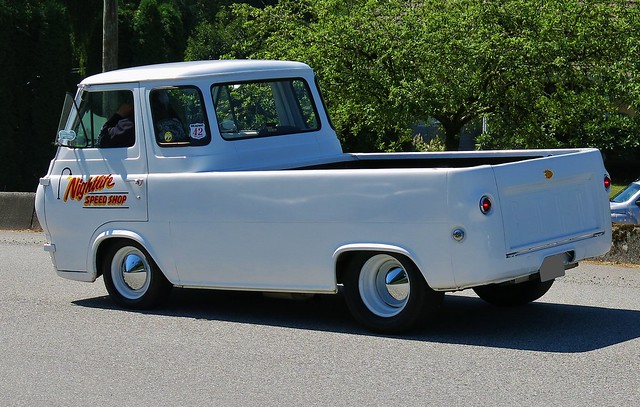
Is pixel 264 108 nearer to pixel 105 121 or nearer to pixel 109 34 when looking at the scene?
pixel 105 121

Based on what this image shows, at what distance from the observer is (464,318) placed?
30.8ft

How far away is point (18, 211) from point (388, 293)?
11227 mm

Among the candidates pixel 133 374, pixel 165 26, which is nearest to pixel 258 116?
pixel 133 374

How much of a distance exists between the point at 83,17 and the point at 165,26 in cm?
445

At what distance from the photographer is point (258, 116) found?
10297mm

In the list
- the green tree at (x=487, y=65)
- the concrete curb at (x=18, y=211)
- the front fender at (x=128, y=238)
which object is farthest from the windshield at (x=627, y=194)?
the front fender at (x=128, y=238)

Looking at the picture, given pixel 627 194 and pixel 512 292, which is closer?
pixel 512 292

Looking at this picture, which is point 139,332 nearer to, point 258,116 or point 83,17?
point 258,116

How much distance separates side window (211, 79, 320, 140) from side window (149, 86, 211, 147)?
0.16m

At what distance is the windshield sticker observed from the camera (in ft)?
32.7

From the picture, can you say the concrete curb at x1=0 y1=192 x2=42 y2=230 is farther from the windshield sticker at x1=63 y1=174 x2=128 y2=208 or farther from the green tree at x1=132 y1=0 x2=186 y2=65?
the green tree at x1=132 y1=0 x2=186 y2=65

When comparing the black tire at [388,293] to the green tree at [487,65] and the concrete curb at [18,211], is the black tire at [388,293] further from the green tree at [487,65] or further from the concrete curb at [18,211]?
the green tree at [487,65]

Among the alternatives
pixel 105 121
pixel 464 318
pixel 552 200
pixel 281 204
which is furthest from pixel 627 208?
pixel 281 204

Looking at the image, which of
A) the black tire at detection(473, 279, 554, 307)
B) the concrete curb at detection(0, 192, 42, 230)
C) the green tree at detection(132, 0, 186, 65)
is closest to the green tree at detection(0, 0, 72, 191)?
the green tree at detection(132, 0, 186, 65)
